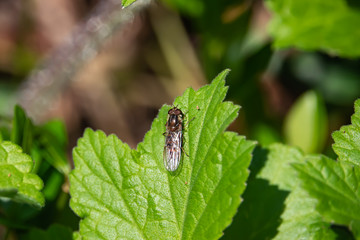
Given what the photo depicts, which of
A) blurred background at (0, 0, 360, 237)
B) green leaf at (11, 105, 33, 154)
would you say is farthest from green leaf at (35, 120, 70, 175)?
blurred background at (0, 0, 360, 237)

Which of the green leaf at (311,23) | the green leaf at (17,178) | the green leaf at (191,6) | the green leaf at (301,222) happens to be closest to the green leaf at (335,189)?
the green leaf at (301,222)

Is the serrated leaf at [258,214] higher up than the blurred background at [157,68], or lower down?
lower down

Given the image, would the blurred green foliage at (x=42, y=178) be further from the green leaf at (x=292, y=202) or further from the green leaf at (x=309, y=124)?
the green leaf at (x=309, y=124)

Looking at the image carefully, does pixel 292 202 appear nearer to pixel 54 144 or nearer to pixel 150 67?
pixel 54 144

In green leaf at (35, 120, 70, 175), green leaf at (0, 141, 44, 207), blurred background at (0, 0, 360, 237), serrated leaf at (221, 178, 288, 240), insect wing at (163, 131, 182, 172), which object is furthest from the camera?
blurred background at (0, 0, 360, 237)

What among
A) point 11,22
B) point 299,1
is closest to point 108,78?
point 11,22

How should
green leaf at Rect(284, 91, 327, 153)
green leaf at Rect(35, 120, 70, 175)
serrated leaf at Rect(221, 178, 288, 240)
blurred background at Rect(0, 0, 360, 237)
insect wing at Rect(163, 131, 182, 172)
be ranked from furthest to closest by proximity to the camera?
blurred background at Rect(0, 0, 360, 237) → green leaf at Rect(284, 91, 327, 153) → green leaf at Rect(35, 120, 70, 175) → serrated leaf at Rect(221, 178, 288, 240) → insect wing at Rect(163, 131, 182, 172)

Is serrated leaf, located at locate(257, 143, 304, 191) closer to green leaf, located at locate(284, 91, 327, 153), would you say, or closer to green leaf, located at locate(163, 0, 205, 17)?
green leaf, located at locate(284, 91, 327, 153)
